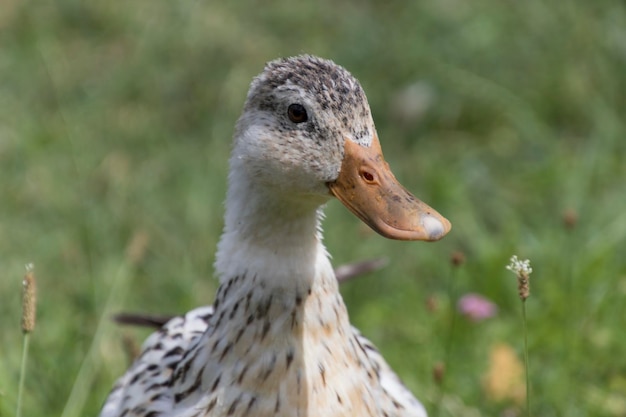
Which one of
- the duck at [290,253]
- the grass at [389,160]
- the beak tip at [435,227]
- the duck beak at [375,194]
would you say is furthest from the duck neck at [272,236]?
the grass at [389,160]

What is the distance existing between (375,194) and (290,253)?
267 mm

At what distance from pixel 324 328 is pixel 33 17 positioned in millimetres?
3626

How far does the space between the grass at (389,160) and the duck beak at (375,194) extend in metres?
0.97

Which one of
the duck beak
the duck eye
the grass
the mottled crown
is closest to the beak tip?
the duck beak

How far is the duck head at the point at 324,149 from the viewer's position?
2330 mm

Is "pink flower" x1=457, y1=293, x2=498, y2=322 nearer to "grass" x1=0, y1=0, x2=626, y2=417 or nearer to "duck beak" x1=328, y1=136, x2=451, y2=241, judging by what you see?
"grass" x1=0, y1=0, x2=626, y2=417

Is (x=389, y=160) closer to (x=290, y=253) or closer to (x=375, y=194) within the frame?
(x=290, y=253)

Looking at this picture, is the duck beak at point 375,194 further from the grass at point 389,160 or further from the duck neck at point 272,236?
the grass at point 389,160

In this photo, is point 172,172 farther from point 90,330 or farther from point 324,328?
point 324,328

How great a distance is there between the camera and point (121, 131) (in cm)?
501

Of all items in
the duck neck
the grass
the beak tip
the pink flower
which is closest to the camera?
the beak tip

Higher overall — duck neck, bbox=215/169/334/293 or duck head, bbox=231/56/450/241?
duck head, bbox=231/56/450/241

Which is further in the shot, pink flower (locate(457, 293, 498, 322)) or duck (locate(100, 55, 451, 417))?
pink flower (locate(457, 293, 498, 322))

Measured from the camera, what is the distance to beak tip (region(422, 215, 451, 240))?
222 centimetres
